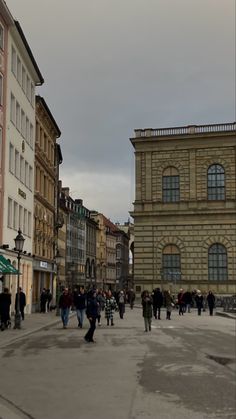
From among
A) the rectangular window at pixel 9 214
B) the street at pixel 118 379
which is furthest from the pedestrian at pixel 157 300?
the street at pixel 118 379

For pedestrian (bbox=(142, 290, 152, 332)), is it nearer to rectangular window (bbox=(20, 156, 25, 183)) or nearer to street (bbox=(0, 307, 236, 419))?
street (bbox=(0, 307, 236, 419))

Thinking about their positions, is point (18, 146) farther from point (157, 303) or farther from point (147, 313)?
point (147, 313)

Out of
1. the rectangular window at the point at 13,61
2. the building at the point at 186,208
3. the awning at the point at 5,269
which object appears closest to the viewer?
the awning at the point at 5,269

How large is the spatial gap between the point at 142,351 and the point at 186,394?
270 inches

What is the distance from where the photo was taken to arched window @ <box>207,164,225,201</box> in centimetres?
6088

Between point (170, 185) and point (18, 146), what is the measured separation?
2615cm

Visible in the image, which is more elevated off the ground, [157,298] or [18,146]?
A: [18,146]

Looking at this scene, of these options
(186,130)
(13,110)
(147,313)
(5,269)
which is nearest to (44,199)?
(13,110)

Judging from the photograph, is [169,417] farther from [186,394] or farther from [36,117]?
[36,117]

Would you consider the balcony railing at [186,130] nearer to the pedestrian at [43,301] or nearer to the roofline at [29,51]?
the roofline at [29,51]

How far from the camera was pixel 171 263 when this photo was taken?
60.8 m

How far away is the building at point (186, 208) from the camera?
59781 mm

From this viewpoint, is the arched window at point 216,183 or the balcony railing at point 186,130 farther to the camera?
the balcony railing at point 186,130

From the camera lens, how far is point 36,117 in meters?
46.7
